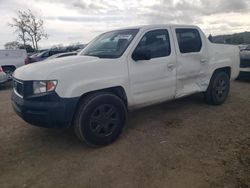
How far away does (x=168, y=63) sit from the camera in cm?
474

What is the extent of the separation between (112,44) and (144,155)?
80.9 inches

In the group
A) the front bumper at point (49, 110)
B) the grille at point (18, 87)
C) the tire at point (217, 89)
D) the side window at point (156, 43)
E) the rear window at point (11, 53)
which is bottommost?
the tire at point (217, 89)

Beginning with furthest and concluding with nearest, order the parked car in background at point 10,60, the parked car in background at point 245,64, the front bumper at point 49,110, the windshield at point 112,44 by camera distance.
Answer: the parked car in background at point 10,60 → the parked car in background at point 245,64 → the windshield at point 112,44 → the front bumper at point 49,110

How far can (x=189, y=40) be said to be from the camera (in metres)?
5.31

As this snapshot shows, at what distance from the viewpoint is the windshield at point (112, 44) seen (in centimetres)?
435

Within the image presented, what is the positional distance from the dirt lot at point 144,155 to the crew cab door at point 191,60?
0.63m

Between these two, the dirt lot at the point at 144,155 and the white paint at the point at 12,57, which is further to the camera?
the white paint at the point at 12,57

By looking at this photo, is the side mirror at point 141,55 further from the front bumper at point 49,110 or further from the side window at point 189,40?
the front bumper at point 49,110

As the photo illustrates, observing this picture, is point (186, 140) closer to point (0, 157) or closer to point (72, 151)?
point (72, 151)

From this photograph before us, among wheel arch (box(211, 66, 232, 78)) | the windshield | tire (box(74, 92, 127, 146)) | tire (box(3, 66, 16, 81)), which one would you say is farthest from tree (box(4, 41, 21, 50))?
tire (box(74, 92, 127, 146))

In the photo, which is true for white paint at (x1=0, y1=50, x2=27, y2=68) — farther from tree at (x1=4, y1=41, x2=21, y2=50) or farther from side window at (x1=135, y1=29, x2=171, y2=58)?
tree at (x1=4, y1=41, x2=21, y2=50)

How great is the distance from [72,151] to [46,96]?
3.19 feet

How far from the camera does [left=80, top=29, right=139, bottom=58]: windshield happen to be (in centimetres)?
435

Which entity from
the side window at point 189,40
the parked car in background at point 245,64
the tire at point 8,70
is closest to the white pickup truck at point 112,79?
the side window at point 189,40
